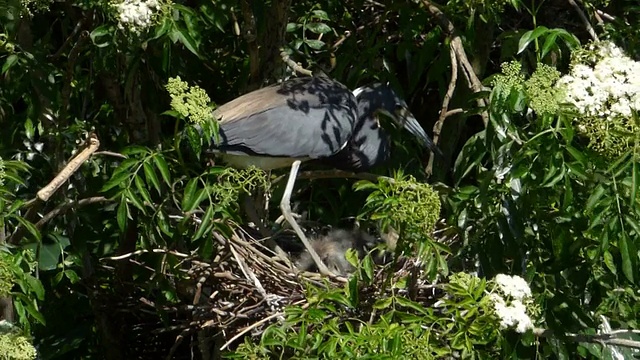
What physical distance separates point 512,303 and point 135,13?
51.5 inches

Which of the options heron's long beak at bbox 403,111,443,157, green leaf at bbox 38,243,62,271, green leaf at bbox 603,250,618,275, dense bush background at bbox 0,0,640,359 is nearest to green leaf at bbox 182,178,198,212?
dense bush background at bbox 0,0,640,359

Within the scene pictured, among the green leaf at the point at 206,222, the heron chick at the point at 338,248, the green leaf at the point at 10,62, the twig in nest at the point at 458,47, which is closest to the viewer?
the green leaf at the point at 206,222

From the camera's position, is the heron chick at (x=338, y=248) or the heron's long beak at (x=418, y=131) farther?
the heron's long beak at (x=418, y=131)

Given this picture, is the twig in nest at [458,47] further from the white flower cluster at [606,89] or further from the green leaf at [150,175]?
the green leaf at [150,175]

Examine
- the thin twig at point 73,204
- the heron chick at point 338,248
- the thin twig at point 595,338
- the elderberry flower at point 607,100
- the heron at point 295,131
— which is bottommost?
the heron chick at point 338,248

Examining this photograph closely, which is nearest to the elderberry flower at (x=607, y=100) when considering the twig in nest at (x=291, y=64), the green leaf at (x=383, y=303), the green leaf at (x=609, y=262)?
the green leaf at (x=609, y=262)

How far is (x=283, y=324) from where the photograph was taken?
3.24 m

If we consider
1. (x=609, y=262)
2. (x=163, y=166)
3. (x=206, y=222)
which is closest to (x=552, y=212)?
(x=609, y=262)

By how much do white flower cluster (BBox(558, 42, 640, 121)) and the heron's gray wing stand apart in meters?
1.80

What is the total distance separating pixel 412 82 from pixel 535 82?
5.83 feet

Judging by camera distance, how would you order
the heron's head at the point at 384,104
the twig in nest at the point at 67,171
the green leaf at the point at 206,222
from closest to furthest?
the green leaf at the point at 206,222
the twig in nest at the point at 67,171
the heron's head at the point at 384,104

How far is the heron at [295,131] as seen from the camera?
176 inches

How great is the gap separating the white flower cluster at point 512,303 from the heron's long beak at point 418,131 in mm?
1803

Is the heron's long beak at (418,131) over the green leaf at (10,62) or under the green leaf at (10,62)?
under
